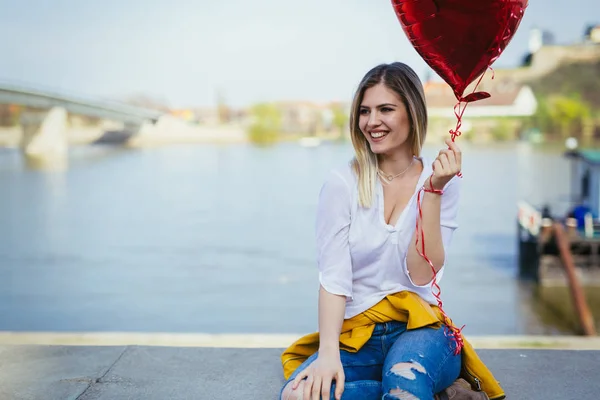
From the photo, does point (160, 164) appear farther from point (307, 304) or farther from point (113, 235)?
point (307, 304)

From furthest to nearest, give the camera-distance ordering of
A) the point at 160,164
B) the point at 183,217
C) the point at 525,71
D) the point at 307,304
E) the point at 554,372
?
the point at 160,164, the point at 525,71, the point at 183,217, the point at 307,304, the point at 554,372

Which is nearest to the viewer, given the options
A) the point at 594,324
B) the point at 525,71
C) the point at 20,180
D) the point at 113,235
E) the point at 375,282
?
the point at 375,282

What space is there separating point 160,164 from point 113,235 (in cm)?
1950

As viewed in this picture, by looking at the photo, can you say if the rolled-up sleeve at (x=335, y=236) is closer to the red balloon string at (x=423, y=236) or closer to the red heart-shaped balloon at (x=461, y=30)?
the red balloon string at (x=423, y=236)

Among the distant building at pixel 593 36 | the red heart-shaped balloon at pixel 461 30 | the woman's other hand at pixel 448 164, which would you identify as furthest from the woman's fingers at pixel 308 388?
the distant building at pixel 593 36

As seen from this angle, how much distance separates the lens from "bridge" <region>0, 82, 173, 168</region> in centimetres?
3111

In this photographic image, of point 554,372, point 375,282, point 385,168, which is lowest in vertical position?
point 554,372

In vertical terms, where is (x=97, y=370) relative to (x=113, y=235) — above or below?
above

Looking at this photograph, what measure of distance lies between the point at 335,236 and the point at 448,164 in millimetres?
255

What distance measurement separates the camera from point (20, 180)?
4200 cm

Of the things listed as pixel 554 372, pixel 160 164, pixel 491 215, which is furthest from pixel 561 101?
pixel 554 372

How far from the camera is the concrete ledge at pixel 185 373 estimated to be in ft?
5.52

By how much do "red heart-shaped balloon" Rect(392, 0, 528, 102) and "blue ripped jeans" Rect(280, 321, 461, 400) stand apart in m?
0.46

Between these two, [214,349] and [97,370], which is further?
[214,349]
